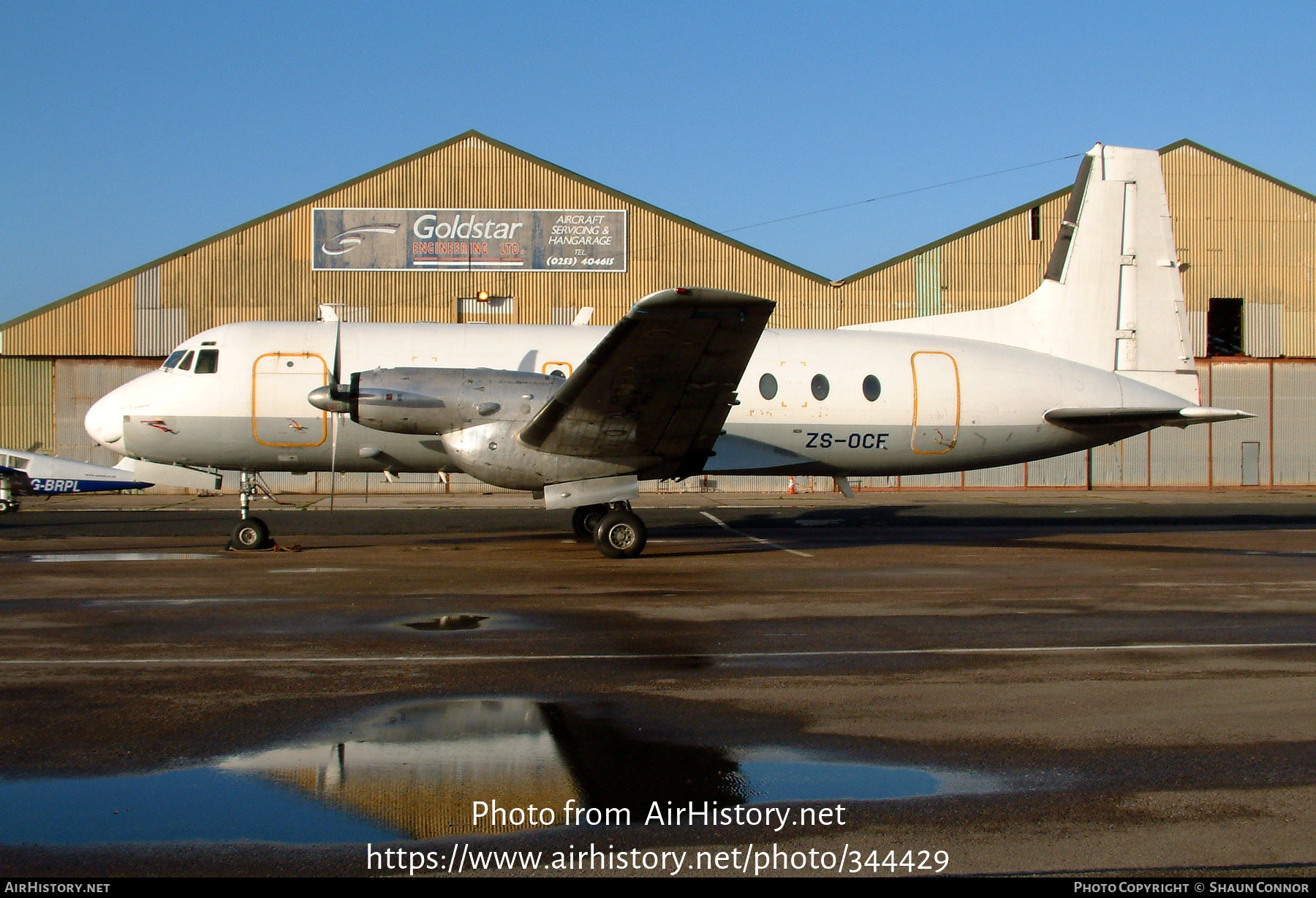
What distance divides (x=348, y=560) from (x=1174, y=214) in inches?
1329

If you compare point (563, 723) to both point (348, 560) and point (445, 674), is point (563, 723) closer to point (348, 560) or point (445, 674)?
point (445, 674)

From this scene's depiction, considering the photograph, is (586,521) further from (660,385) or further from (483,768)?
(483,768)

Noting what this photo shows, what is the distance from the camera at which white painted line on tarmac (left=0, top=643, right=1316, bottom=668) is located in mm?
7977

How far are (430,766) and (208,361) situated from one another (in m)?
12.6

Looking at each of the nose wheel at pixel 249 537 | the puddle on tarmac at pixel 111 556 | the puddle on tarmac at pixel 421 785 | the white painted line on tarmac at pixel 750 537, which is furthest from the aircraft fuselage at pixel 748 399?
the puddle on tarmac at pixel 421 785

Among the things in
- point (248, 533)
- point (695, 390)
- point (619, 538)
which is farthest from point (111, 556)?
point (695, 390)

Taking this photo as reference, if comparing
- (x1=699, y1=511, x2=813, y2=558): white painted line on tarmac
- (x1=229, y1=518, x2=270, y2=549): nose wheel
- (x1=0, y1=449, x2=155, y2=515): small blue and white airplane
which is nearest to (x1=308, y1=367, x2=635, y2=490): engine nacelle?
(x1=229, y1=518, x2=270, y2=549): nose wheel

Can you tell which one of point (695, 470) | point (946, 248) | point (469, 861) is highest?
point (946, 248)

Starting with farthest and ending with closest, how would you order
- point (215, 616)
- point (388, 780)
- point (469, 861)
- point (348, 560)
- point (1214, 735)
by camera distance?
point (348, 560) → point (215, 616) → point (1214, 735) → point (388, 780) → point (469, 861)

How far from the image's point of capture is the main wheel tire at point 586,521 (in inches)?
677

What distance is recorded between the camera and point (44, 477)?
883 inches

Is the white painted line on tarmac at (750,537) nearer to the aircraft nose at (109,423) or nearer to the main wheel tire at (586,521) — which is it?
the main wheel tire at (586,521)

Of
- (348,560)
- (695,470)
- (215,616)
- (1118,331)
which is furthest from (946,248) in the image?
(215,616)
